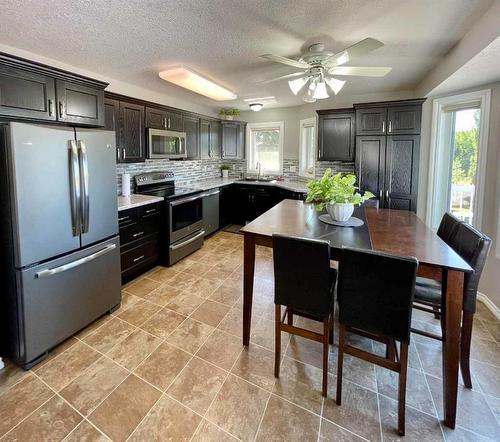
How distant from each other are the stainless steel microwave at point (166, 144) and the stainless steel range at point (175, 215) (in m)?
0.34

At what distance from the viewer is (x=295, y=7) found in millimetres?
1779

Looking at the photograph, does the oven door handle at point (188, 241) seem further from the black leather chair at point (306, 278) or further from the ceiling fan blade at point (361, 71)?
the ceiling fan blade at point (361, 71)

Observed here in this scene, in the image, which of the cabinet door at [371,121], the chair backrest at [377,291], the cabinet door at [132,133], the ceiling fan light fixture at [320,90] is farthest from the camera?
the cabinet door at [371,121]

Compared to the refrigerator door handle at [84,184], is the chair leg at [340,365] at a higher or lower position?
lower

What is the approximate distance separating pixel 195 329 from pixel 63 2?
251 cm

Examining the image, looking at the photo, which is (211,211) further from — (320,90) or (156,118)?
(320,90)

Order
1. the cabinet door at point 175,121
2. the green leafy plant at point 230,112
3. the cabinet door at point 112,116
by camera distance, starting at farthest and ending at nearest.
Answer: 1. the green leafy plant at point 230,112
2. the cabinet door at point 175,121
3. the cabinet door at point 112,116

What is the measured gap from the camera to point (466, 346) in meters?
1.72

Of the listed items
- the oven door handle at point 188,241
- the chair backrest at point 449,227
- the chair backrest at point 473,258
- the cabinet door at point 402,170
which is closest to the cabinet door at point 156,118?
the oven door handle at point 188,241

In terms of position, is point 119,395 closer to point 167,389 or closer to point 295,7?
point 167,389

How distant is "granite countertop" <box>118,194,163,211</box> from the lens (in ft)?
9.65

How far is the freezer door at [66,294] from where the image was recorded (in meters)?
1.88

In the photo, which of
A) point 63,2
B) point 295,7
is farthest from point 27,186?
point 295,7

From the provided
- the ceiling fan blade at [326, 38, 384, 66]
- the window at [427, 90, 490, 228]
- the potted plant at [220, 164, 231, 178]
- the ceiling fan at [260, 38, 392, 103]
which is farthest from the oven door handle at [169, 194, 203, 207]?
the window at [427, 90, 490, 228]
